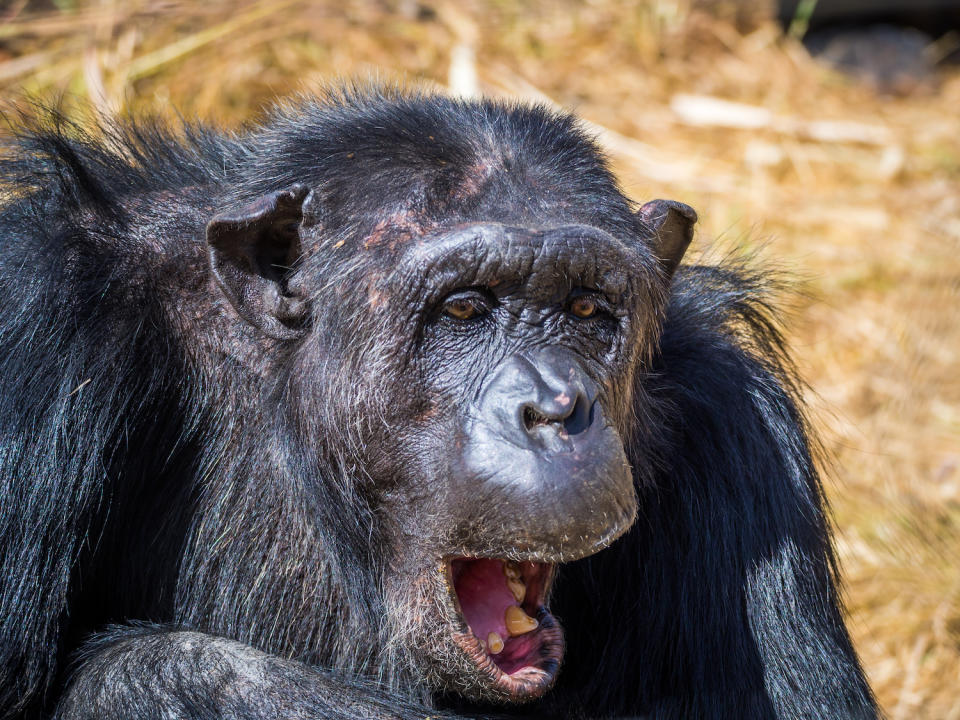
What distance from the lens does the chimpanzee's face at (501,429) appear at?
3623mm

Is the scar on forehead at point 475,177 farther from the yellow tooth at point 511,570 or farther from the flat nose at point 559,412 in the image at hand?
the yellow tooth at point 511,570

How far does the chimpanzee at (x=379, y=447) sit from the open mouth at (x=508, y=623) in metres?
0.01

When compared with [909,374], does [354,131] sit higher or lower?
lower

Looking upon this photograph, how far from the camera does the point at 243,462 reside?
14.8 feet

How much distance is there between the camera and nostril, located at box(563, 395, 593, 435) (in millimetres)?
3646

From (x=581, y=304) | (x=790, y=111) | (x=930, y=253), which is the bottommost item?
(x=581, y=304)

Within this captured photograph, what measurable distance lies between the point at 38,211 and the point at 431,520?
1898mm

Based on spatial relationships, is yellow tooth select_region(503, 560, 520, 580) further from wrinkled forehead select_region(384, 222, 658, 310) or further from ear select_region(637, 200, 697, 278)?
ear select_region(637, 200, 697, 278)

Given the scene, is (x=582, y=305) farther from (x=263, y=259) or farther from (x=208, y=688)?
(x=208, y=688)

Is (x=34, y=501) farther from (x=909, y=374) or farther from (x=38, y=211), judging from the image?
(x=909, y=374)

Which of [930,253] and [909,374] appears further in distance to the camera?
[930,253]

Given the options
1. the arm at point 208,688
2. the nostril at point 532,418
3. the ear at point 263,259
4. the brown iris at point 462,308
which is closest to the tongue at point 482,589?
the arm at point 208,688

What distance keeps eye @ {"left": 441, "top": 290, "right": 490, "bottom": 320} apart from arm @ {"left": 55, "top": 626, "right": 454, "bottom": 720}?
133cm

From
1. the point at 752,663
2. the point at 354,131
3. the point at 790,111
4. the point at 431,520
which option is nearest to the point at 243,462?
the point at 431,520
